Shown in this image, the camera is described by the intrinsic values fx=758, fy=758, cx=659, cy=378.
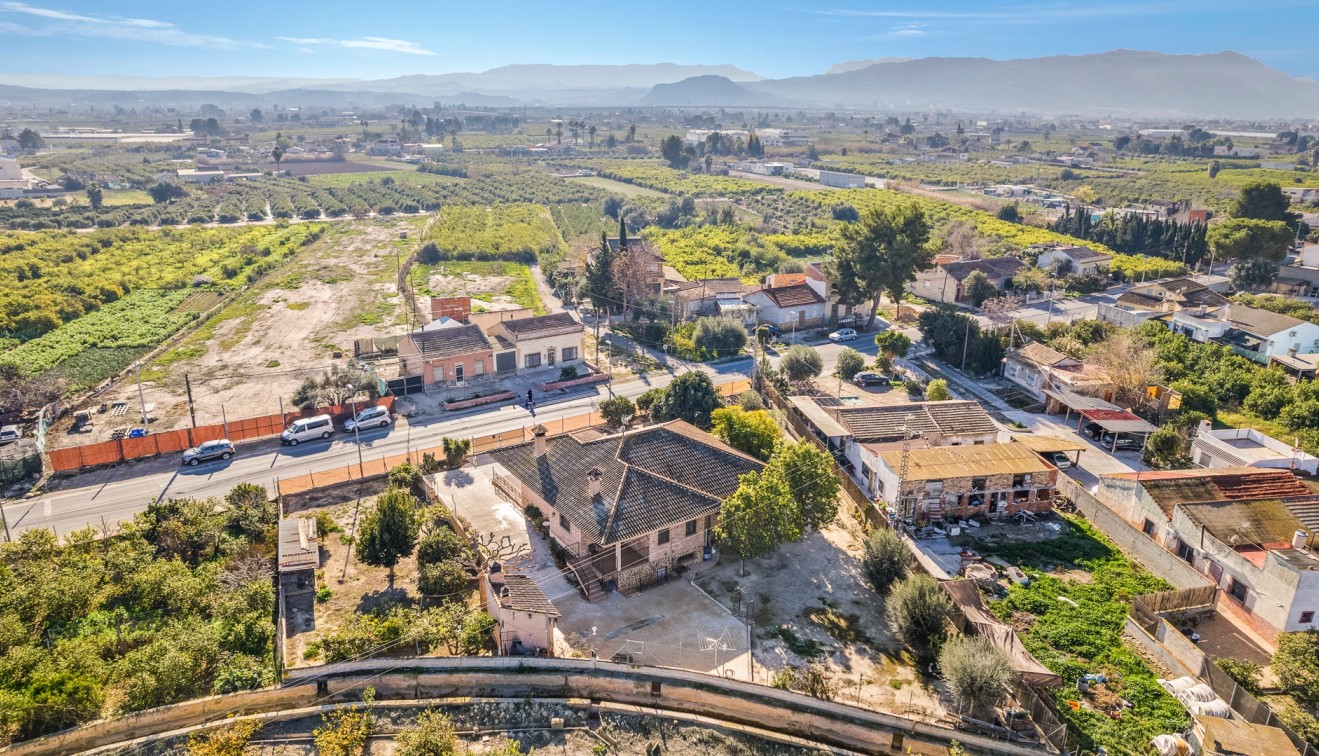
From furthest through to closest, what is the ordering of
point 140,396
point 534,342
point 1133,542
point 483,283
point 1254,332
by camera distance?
point 483,283 < point 534,342 < point 1254,332 < point 140,396 < point 1133,542

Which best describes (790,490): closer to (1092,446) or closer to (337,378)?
(1092,446)

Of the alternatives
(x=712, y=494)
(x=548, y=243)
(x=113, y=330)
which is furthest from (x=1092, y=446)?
(x=113, y=330)

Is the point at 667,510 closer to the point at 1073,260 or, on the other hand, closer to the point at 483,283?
the point at 483,283

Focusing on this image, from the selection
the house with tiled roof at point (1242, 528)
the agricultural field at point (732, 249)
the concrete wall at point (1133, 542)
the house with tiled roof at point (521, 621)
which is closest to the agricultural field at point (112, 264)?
the agricultural field at point (732, 249)

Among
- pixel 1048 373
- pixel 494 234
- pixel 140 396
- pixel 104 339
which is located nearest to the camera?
Result: pixel 140 396

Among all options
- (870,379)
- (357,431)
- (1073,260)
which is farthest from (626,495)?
(1073,260)

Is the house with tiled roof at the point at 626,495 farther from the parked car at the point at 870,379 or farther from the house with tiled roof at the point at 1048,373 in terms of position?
the house with tiled roof at the point at 1048,373
